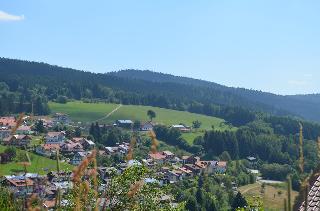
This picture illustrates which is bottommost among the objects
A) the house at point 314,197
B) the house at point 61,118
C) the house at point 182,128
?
the house at point 182,128

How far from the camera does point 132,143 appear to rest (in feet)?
5.42

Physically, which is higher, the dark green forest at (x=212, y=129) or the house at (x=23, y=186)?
the house at (x=23, y=186)

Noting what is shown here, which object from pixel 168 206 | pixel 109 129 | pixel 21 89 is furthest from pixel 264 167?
pixel 21 89

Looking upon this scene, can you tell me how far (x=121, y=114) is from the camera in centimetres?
13762

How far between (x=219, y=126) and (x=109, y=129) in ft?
129

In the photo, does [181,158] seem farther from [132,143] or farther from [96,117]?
[132,143]

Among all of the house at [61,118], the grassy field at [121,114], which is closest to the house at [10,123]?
the house at [61,118]

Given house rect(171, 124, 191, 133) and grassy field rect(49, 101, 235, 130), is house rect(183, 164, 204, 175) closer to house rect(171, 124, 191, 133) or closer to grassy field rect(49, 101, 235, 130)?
house rect(171, 124, 191, 133)

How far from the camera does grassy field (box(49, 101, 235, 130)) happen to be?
130 metres

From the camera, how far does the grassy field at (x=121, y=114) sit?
130 m

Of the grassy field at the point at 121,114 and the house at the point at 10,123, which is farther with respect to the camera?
the grassy field at the point at 121,114

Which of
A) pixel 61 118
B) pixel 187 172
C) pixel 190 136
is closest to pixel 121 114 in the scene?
pixel 61 118

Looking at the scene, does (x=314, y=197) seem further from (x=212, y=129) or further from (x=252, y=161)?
(x=212, y=129)

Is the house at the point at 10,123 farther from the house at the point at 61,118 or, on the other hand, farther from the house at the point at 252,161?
the house at the point at 61,118
